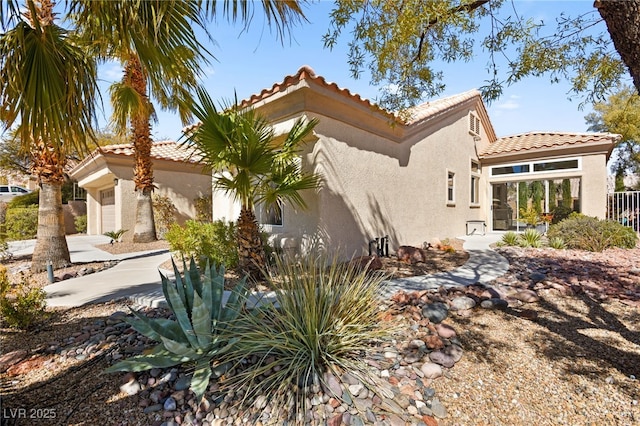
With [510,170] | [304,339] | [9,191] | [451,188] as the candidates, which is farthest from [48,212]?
→ [9,191]

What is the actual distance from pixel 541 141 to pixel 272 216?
14877 mm

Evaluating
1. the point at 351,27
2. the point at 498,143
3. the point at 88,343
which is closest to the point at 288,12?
the point at 351,27

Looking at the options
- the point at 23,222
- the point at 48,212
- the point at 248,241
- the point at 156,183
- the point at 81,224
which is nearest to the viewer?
the point at 248,241

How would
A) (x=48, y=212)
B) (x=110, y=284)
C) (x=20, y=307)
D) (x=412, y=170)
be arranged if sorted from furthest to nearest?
(x=412, y=170)
(x=48, y=212)
(x=110, y=284)
(x=20, y=307)

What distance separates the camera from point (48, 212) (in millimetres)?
7809

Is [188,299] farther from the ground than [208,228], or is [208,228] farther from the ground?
[208,228]

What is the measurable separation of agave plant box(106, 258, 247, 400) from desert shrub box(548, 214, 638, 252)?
11665mm

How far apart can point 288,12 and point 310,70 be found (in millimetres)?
2794

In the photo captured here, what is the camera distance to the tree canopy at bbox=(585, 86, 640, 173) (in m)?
20.0

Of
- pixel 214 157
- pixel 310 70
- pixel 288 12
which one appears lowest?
pixel 214 157

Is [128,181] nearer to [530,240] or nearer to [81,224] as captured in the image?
[81,224]

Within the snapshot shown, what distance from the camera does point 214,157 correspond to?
19.1 ft

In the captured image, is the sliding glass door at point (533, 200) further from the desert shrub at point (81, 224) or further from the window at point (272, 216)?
the desert shrub at point (81, 224)

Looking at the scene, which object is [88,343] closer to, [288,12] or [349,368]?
[349,368]
